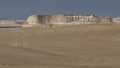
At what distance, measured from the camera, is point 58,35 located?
39.9m

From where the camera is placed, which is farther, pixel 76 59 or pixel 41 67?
pixel 76 59

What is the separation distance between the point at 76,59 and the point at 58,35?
16775 millimetres

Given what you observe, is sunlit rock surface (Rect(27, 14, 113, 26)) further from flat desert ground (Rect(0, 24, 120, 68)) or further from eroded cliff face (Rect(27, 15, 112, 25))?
flat desert ground (Rect(0, 24, 120, 68))

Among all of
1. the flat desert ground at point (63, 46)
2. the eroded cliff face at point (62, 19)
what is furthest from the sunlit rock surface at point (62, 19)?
the flat desert ground at point (63, 46)

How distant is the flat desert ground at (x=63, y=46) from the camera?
72.4 feet

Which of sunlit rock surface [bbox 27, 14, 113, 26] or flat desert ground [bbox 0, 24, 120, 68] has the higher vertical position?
flat desert ground [bbox 0, 24, 120, 68]

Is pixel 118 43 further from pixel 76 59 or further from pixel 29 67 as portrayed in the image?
pixel 29 67

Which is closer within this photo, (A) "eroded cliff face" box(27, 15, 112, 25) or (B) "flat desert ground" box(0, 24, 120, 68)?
(B) "flat desert ground" box(0, 24, 120, 68)

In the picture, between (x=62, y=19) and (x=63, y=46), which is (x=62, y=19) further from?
(x=63, y=46)

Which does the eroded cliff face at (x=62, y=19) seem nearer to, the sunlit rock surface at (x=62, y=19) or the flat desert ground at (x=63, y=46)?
the sunlit rock surface at (x=62, y=19)

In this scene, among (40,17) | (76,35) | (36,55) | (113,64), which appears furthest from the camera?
(40,17)

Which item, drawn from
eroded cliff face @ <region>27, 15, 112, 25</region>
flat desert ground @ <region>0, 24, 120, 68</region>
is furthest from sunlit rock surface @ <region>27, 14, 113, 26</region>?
flat desert ground @ <region>0, 24, 120, 68</region>

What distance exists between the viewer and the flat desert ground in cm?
2206

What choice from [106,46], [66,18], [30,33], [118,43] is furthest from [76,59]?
[66,18]
